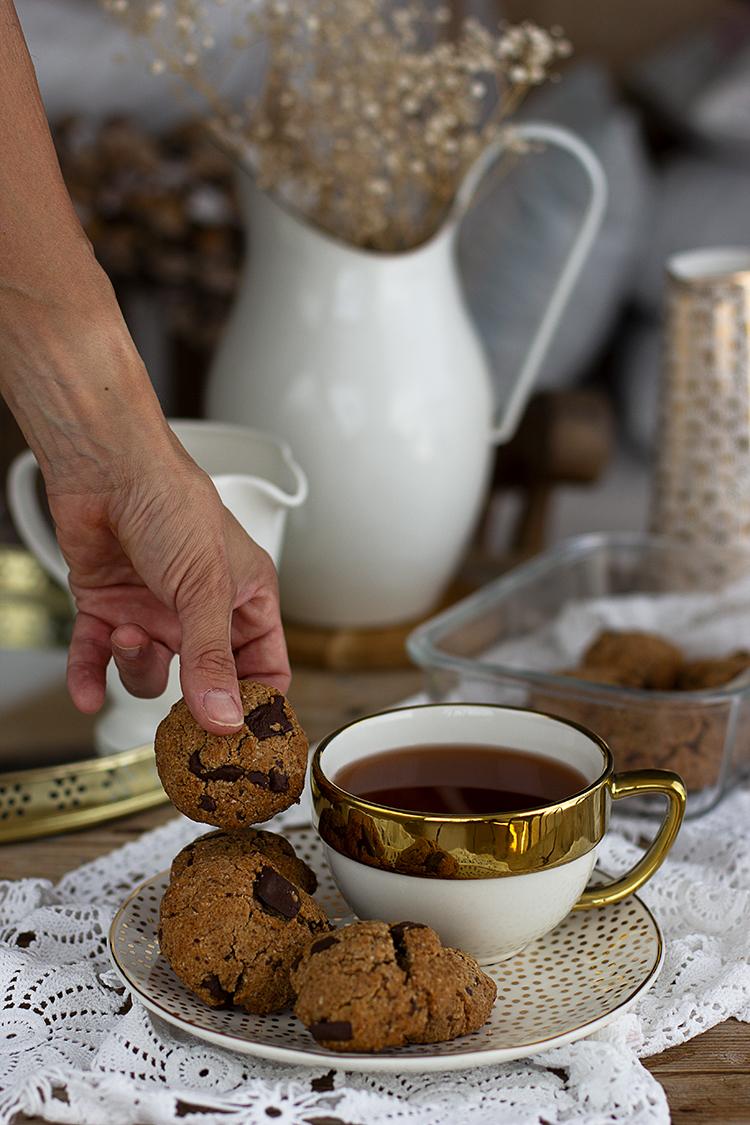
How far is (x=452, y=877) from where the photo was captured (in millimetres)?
695

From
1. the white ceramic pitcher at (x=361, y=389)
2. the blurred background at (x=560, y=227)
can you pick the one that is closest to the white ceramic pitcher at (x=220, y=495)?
the white ceramic pitcher at (x=361, y=389)

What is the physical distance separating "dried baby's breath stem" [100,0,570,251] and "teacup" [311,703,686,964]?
2.33 feet

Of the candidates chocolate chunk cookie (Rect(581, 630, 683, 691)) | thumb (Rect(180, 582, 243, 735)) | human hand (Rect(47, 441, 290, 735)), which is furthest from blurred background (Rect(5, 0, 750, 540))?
thumb (Rect(180, 582, 243, 735))

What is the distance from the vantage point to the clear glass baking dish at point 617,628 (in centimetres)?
101

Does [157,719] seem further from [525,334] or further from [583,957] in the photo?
[525,334]

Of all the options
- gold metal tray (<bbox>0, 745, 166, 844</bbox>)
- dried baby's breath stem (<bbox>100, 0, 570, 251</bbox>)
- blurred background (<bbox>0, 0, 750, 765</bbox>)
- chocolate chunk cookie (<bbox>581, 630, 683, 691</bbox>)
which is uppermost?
dried baby's breath stem (<bbox>100, 0, 570, 251</bbox>)

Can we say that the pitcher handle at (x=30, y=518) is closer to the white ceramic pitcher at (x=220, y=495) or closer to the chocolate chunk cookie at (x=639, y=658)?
the white ceramic pitcher at (x=220, y=495)

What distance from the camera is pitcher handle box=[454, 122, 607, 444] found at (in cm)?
131

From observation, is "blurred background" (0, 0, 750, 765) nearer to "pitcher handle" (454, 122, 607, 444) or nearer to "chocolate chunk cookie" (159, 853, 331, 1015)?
"pitcher handle" (454, 122, 607, 444)

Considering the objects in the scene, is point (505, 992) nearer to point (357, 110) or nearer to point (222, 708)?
point (222, 708)

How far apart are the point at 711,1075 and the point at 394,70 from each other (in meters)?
0.97

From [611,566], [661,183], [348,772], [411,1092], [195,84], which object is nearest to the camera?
[411,1092]

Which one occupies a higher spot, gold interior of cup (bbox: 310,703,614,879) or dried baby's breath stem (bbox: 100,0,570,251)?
dried baby's breath stem (bbox: 100,0,570,251)

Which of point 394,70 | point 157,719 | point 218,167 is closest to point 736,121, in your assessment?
→ point 218,167
